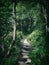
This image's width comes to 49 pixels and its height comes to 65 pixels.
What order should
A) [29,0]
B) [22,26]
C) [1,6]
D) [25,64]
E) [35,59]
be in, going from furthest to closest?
[22,26]
[29,0]
[25,64]
[35,59]
[1,6]

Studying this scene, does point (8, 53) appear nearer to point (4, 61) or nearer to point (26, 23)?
point (4, 61)

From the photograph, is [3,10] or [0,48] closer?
[3,10]

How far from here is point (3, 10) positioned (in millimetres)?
13391

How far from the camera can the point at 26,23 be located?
6450 cm

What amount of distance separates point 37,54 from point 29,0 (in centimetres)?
629

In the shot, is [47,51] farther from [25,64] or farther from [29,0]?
[29,0]

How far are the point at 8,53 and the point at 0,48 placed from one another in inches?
31.7

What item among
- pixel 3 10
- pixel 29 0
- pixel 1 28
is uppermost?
pixel 29 0

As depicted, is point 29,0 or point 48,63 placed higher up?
point 29,0

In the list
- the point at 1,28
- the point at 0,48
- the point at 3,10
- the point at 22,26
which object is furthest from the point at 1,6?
the point at 22,26

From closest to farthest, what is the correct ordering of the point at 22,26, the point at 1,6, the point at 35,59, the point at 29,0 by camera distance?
the point at 1,6 → the point at 35,59 → the point at 29,0 → the point at 22,26

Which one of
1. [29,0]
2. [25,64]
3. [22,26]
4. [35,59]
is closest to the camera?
[35,59]

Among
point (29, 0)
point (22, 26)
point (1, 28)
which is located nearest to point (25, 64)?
point (1, 28)

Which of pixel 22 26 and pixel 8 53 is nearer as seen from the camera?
pixel 8 53
